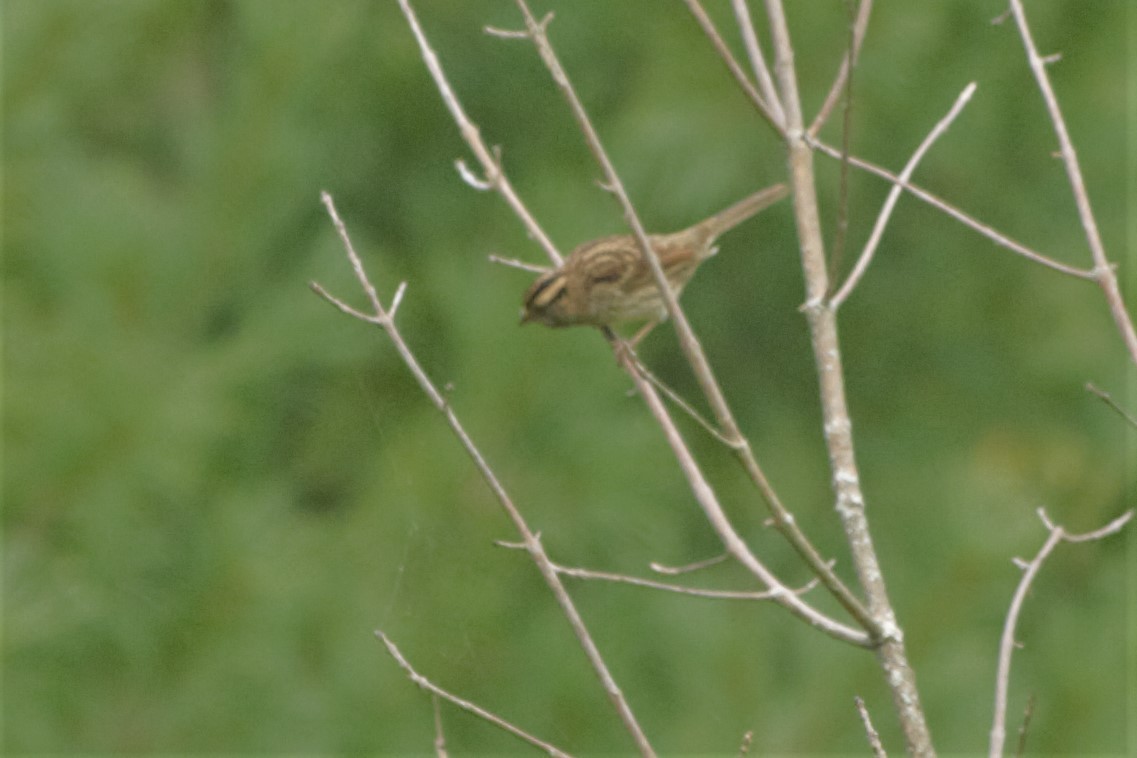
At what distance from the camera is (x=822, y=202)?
457 cm

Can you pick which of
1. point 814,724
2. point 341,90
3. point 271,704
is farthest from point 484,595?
point 341,90

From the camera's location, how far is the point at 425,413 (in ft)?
11.9

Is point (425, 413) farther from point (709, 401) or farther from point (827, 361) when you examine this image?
point (709, 401)

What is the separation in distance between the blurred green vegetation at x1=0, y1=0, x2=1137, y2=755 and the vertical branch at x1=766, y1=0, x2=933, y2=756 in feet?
4.31

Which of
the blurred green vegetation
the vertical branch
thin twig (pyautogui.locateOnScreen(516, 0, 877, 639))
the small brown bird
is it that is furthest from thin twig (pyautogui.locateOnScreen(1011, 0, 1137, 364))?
the blurred green vegetation

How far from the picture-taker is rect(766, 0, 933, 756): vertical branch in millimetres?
1738

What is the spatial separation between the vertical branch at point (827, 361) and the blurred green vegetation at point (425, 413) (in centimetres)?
131

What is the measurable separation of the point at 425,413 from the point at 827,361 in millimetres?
1914

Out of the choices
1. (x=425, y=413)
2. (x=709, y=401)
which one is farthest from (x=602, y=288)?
(x=709, y=401)

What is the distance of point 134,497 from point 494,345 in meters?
0.74

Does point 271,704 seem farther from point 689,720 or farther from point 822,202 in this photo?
point 822,202

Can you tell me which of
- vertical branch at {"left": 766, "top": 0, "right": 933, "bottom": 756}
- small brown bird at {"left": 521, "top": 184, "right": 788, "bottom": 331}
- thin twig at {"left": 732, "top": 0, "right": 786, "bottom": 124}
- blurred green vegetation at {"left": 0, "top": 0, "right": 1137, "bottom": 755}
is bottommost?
blurred green vegetation at {"left": 0, "top": 0, "right": 1137, "bottom": 755}

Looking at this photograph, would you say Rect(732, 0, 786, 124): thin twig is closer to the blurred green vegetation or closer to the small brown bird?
the small brown bird

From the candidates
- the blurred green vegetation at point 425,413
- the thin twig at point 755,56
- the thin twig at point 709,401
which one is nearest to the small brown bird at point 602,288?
the blurred green vegetation at point 425,413
